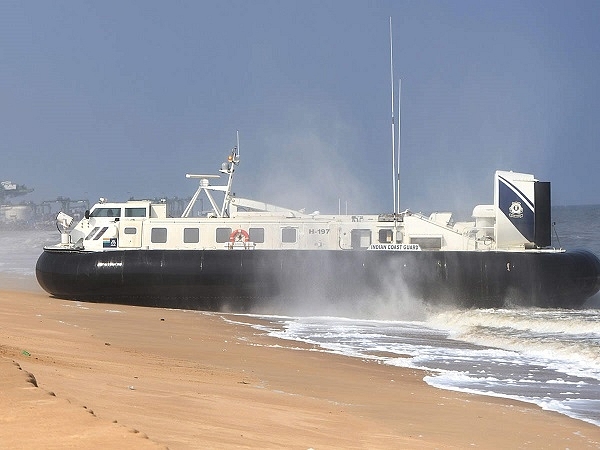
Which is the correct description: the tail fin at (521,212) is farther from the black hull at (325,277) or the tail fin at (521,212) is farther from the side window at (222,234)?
the side window at (222,234)

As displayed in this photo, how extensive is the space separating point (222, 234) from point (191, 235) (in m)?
0.63

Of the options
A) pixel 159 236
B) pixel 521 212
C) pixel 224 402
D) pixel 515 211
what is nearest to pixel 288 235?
pixel 159 236

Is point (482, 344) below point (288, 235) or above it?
below

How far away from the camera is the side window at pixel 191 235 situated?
17.9m

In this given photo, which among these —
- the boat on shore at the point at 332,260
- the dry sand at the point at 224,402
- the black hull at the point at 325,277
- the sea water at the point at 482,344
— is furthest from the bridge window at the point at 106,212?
the dry sand at the point at 224,402

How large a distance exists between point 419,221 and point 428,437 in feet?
40.1

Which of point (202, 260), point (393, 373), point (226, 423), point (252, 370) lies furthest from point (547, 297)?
point (226, 423)

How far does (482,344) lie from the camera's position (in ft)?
43.0

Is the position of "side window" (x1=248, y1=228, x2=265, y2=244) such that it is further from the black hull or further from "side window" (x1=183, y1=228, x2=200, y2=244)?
"side window" (x1=183, y1=228, x2=200, y2=244)

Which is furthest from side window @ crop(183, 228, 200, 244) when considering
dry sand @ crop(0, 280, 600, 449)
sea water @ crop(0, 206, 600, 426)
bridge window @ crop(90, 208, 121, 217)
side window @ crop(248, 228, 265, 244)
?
dry sand @ crop(0, 280, 600, 449)

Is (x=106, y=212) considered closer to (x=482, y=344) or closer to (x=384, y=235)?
(x=384, y=235)

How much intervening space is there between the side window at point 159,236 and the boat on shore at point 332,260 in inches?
1.0

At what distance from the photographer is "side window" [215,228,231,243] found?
17.9 metres

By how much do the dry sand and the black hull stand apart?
5595mm
